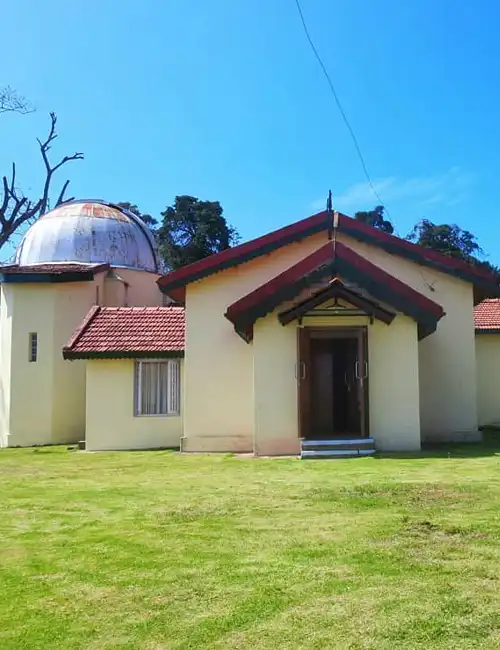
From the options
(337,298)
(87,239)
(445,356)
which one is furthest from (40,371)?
(445,356)

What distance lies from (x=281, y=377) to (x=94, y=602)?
357 inches

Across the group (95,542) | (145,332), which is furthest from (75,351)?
(95,542)

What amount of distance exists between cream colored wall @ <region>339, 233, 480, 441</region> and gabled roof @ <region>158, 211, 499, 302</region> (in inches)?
8.5

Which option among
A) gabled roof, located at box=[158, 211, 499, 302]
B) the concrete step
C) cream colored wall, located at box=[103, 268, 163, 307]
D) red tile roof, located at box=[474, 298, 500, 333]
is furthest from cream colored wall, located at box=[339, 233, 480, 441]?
cream colored wall, located at box=[103, 268, 163, 307]

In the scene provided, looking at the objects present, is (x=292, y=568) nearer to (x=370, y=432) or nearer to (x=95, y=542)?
(x=95, y=542)

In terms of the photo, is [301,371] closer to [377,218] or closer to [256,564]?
[256,564]

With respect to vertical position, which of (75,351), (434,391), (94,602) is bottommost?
(94,602)

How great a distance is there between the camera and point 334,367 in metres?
16.3

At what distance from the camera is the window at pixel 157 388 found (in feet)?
53.4

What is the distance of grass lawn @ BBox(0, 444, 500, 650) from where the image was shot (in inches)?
152

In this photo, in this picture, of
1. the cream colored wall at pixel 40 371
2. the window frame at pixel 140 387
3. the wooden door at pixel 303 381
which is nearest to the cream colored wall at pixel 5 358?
the cream colored wall at pixel 40 371

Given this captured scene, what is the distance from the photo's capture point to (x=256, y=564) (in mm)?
5180

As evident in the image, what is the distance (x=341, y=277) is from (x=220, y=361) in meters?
3.75

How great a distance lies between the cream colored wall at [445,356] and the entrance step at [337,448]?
308 cm
